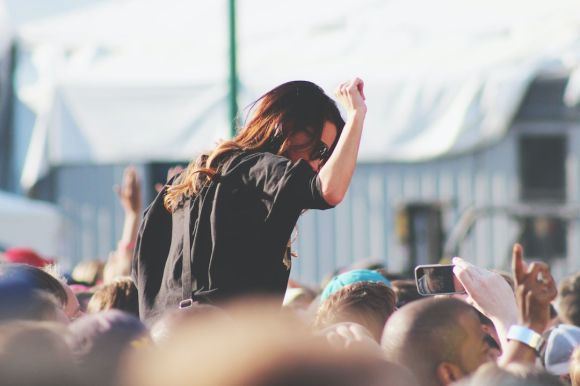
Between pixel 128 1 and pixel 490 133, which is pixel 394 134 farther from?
pixel 128 1

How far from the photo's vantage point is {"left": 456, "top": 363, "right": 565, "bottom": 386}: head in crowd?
8.41 feet

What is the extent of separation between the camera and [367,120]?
14.2 metres

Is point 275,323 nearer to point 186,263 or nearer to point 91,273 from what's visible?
point 186,263

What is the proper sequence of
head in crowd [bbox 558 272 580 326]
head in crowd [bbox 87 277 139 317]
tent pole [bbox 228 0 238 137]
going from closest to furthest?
head in crowd [bbox 87 277 139 317] → head in crowd [bbox 558 272 580 326] → tent pole [bbox 228 0 238 137]

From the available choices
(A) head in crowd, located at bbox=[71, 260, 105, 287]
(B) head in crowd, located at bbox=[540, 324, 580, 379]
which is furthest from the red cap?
(B) head in crowd, located at bbox=[540, 324, 580, 379]

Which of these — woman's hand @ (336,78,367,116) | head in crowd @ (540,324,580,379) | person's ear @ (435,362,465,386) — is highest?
woman's hand @ (336,78,367,116)

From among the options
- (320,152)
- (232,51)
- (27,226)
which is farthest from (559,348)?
(27,226)

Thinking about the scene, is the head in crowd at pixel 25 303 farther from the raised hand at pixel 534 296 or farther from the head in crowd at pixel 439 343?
the raised hand at pixel 534 296

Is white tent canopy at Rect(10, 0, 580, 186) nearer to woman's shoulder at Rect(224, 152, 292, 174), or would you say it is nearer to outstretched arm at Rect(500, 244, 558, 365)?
woman's shoulder at Rect(224, 152, 292, 174)

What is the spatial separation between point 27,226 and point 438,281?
9.03 m

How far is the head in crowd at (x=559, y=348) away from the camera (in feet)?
15.4

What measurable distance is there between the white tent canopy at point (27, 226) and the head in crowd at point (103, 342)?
9.57 m

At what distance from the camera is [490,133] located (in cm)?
1368

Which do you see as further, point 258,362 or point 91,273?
point 91,273
